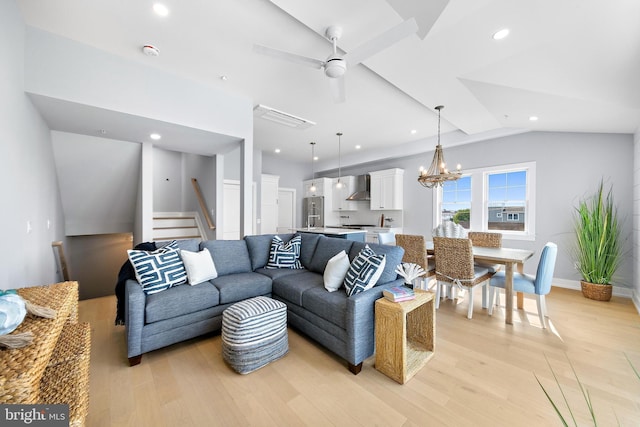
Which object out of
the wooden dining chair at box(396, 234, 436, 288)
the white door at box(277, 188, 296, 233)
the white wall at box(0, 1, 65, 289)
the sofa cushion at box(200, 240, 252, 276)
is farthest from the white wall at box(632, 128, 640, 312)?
the white door at box(277, 188, 296, 233)

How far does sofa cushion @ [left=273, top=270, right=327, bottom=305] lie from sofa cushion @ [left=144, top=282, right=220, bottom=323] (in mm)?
644

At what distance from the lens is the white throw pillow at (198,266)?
8.69ft

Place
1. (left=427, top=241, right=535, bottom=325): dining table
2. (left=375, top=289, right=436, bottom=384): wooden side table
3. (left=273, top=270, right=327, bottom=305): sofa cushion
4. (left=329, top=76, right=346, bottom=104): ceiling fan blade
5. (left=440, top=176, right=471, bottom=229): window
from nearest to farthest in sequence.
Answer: (left=375, top=289, right=436, bottom=384): wooden side table, (left=329, top=76, right=346, bottom=104): ceiling fan blade, (left=273, top=270, right=327, bottom=305): sofa cushion, (left=427, top=241, right=535, bottom=325): dining table, (left=440, top=176, right=471, bottom=229): window

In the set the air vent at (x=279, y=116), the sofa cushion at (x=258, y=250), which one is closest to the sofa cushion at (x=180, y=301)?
the sofa cushion at (x=258, y=250)

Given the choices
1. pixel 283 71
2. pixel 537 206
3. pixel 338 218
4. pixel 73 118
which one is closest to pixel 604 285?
pixel 537 206

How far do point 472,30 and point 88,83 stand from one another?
3.68m

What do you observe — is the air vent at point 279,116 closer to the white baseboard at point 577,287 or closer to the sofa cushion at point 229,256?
the sofa cushion at point 229,256

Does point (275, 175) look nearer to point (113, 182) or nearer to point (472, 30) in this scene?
point (113, 182)

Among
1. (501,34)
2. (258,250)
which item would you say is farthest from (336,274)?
(501,34)

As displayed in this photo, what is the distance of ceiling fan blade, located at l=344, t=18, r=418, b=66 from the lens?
5.64 feet

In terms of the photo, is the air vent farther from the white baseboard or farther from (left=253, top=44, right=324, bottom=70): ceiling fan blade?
the white baseboard

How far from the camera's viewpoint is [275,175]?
7.34m

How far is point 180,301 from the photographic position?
2348 mm

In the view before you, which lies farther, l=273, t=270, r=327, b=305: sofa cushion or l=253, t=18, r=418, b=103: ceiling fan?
l=273, t=270, r=327, b=305: sofa cushion
